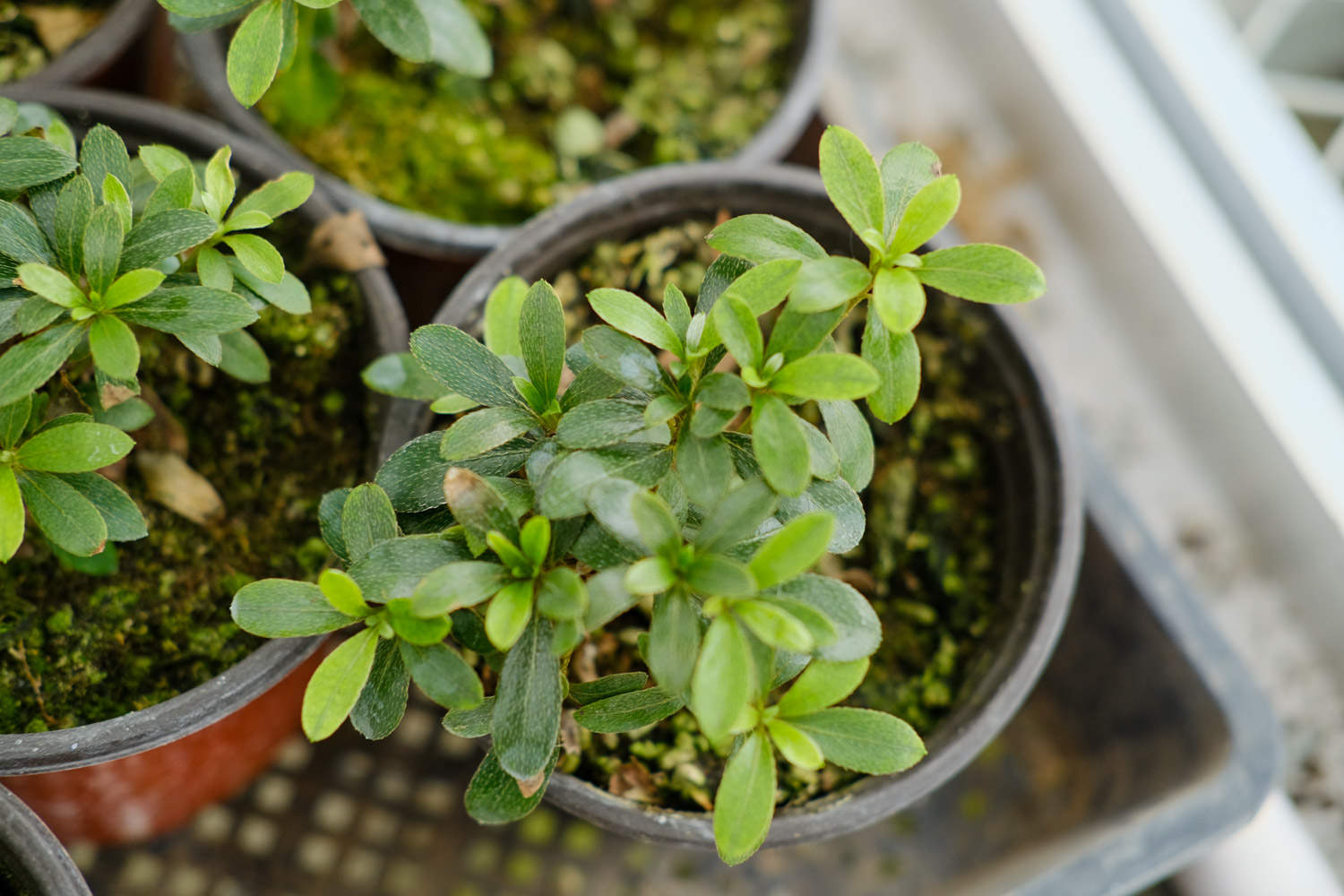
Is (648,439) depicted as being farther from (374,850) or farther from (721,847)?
(374,850)

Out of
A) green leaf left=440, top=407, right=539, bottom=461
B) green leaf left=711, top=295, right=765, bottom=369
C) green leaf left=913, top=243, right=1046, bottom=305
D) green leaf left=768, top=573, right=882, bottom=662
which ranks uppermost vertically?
green leaf left=913, top=243, right=1046, bottom=305

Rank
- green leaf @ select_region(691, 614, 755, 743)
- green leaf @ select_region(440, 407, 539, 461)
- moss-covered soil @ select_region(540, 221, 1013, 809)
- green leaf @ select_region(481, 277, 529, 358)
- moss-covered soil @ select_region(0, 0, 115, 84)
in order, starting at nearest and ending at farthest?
green leaf @ select_region(691, 614, 755, 743) → green leaf @ select_region(440, 407, 539, 461) → green leaf @ select_region(481, 277, 529, 358) → moss-covered soil @ select_region(540, 221, 1013, 809) → moss-covered soil @ select_region(0, 0, 115, 84)

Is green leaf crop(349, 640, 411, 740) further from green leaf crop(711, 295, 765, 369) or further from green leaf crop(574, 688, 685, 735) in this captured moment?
green leaf crop(711, 295, 765, 369)

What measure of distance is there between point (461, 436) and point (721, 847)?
0.28m

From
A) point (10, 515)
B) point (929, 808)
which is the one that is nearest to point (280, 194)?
point (10, 515)

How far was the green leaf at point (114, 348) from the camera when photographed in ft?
1.98

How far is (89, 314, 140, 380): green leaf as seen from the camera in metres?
0.60

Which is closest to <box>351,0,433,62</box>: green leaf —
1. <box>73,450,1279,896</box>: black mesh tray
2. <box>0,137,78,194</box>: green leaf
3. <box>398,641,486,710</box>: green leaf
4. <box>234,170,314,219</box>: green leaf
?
<box>234,170,314,219</box>: green leaf

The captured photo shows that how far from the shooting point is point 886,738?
1.93ft

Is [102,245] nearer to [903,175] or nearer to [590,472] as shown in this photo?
[590,472]

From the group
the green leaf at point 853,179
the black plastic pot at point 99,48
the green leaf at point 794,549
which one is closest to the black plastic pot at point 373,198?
the black plastic pot at point 99,48

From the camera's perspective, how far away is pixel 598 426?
59 cm

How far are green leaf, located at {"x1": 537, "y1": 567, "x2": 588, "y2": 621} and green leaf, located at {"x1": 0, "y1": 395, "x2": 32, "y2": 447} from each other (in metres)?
0.36

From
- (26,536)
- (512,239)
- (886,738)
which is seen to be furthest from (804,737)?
(26,536)
